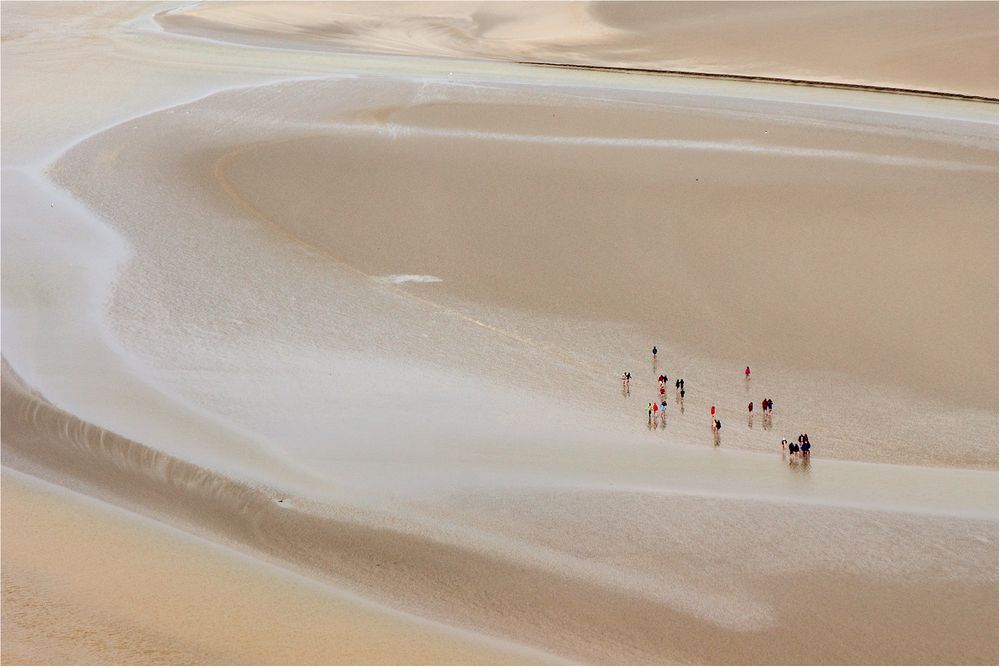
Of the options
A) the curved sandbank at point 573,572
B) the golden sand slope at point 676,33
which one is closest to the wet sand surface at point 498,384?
the curved sandbank at point 573,572

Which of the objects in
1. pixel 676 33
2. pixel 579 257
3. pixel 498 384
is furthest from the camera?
pixel 676 33

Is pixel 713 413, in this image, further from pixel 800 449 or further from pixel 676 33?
pixel 676 33

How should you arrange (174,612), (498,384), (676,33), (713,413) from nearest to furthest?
(174,612), (713,413), (498,384), (676,33)

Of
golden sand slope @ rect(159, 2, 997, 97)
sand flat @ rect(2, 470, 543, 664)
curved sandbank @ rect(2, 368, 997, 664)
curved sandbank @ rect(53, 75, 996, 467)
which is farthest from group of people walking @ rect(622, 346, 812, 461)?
golden sand slope @ rect(159, 2, 997, 97)

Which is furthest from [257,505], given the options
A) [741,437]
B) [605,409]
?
[741,437]

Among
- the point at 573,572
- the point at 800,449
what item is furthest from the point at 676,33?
the point at 573,572

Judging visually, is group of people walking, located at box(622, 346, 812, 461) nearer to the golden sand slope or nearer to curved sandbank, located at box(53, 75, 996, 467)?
curved sandbank, located at box(53, 75, 996, 467)
